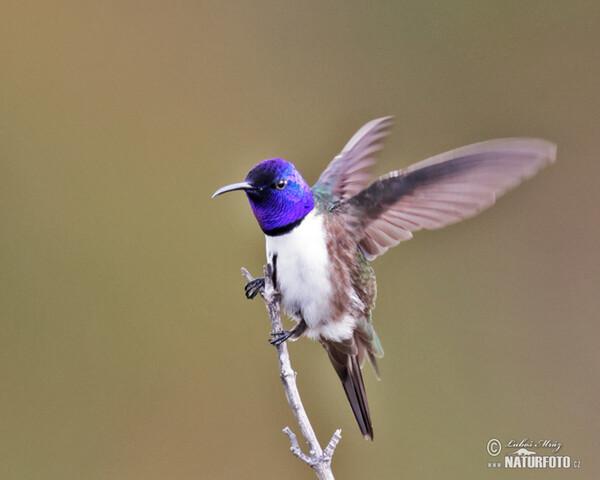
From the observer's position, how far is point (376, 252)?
1.06 m

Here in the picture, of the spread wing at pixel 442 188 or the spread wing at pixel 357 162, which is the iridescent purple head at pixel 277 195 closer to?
the spread wing at pixel 442 188

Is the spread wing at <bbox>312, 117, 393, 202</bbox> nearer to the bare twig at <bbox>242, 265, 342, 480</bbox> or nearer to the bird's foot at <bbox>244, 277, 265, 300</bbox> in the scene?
the bird's foot at <bbox>244, 277, 265, 300</bbox>

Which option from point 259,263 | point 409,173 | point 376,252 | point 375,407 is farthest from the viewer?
point 375,407

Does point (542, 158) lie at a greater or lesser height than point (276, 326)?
greater

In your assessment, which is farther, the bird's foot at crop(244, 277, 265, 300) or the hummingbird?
the bird's foot at crop(244, 277, 265, 300)

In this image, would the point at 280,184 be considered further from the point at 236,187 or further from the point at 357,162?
the point at 357,162

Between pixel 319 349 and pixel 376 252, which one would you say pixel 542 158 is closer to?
pixel 376 252

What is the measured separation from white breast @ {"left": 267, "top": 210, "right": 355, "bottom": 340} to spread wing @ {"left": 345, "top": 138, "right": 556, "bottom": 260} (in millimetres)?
75

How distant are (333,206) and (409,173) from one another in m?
0.17

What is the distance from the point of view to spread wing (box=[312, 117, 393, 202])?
1268 millimetres

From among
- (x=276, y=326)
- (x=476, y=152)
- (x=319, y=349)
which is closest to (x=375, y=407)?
(x=319, y=349)

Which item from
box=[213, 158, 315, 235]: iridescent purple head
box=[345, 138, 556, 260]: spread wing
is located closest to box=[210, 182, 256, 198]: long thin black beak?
box=[213, 158, 315, 235]: iridescent purple head

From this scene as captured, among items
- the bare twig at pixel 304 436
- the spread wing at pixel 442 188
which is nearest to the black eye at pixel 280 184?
the spread wing at pixel 442 188

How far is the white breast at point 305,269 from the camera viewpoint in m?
1.00
